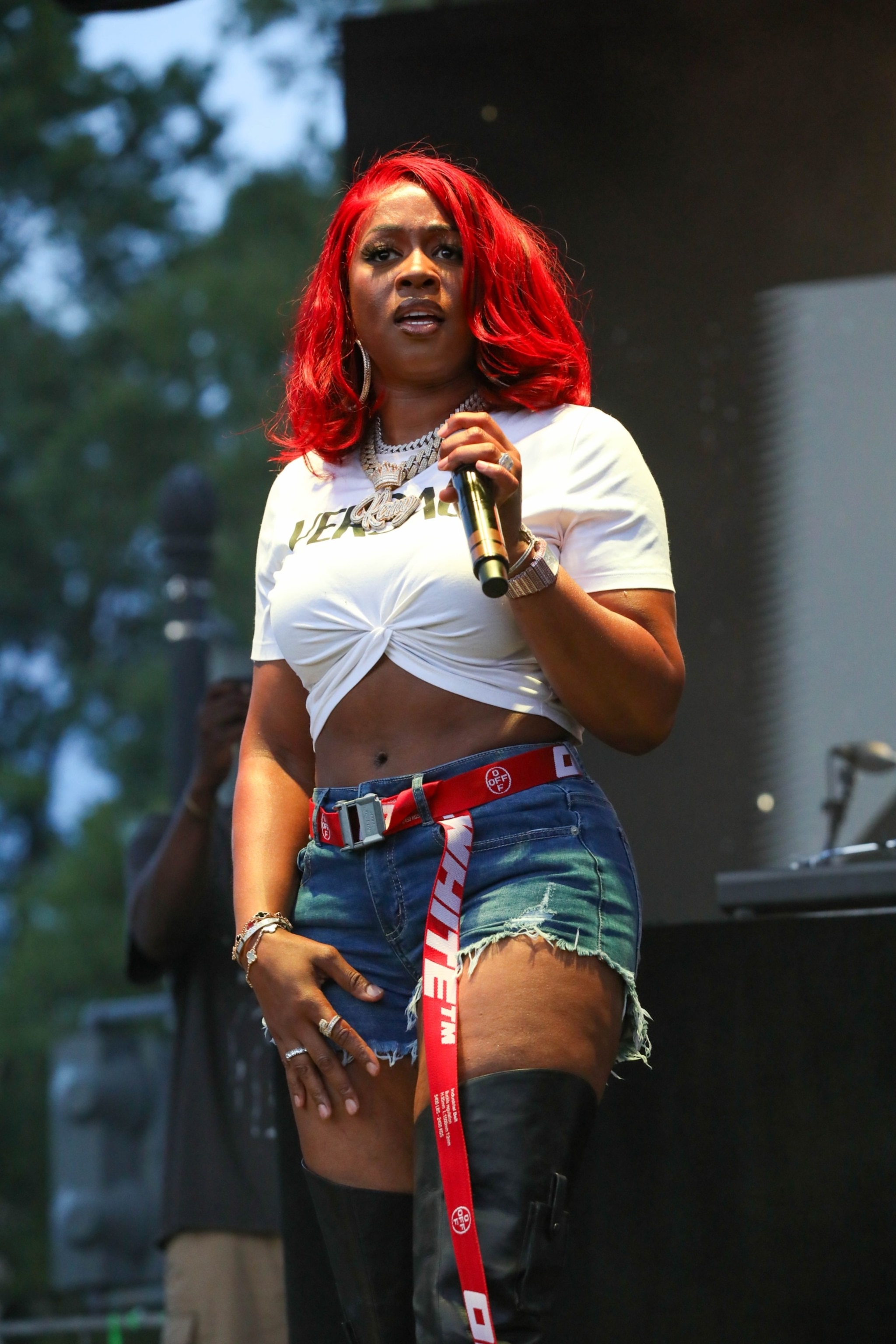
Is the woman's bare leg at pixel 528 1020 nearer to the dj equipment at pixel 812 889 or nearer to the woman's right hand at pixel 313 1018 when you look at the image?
the woman's right hand at pixel 313 1018

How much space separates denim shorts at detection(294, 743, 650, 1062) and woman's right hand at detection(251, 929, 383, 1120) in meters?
0.02

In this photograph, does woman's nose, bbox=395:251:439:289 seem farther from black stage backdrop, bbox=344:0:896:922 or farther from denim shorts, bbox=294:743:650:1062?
black stage backdrop, bbox=344:0:896:922

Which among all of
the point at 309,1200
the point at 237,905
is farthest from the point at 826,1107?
the point at 237,905

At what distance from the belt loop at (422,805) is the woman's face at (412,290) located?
54 centimetres

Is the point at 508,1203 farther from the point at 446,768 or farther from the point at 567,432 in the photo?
the point at 567,432

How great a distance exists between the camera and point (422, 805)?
1.85 m

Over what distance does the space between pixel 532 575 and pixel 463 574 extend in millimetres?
160

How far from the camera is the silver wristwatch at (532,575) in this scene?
5.72 feet

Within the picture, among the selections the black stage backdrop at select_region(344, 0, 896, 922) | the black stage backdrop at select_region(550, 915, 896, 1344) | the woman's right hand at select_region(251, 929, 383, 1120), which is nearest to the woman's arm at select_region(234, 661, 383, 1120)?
A: the woman's right hand at select_region(251, 929, 383, 1120)

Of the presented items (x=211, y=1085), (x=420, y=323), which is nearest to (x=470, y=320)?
(x=420, y=323)

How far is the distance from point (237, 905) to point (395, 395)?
2.16 feet

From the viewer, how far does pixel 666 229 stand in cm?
378

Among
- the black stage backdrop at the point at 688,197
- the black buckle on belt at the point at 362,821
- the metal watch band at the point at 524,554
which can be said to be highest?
the black stage backdrop at the point at 688,197

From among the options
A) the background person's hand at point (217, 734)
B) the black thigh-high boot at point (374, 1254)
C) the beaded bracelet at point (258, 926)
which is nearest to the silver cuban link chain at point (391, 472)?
the beaded bracelet at point (258, 926)
